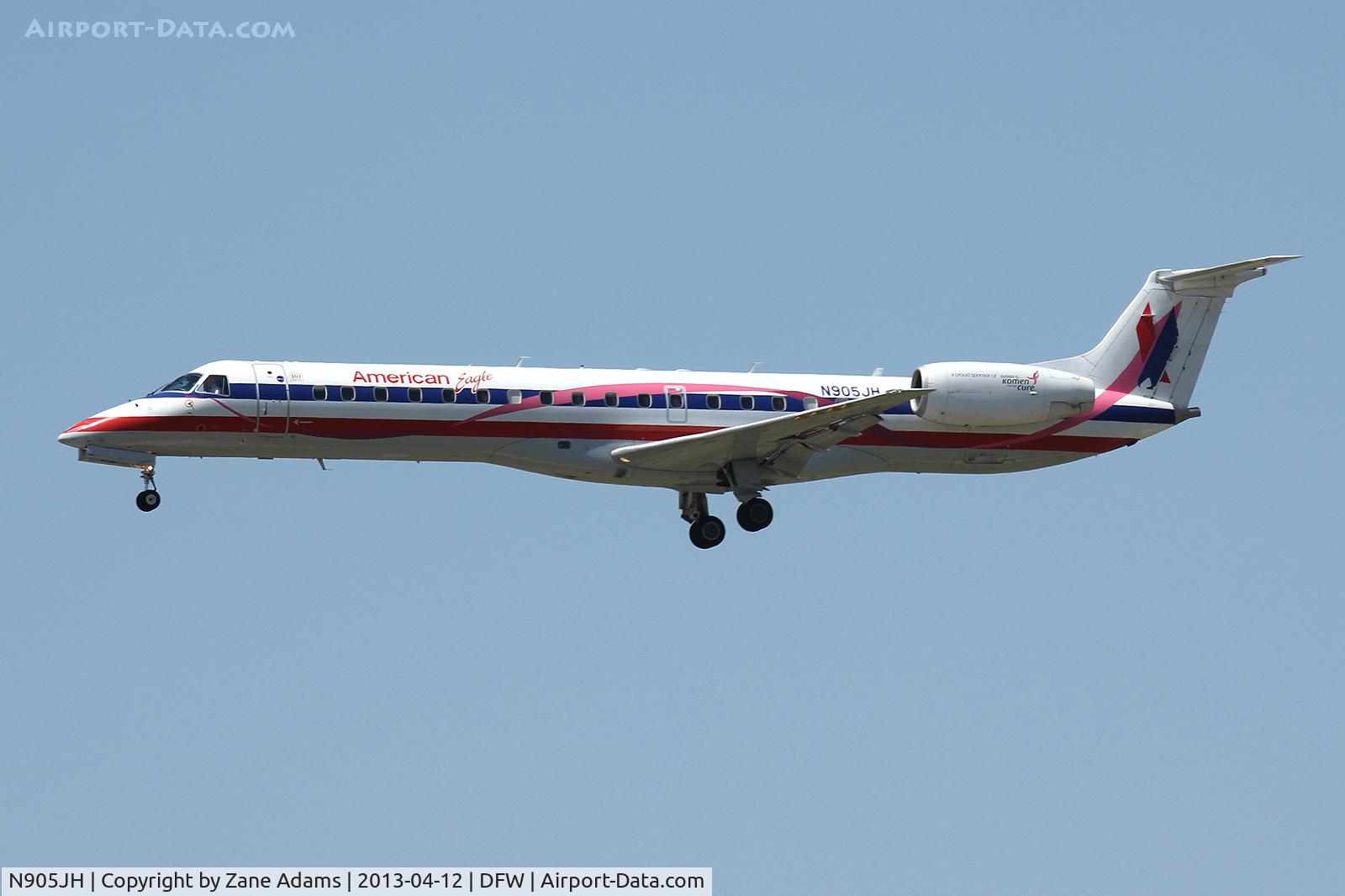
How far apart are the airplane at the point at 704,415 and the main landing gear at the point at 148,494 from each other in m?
0.03

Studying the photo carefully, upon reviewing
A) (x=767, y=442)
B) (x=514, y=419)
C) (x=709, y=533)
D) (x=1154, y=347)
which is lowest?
(x=709, y=533)

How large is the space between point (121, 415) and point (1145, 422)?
20275 mm

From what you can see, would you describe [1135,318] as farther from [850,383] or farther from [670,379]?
[670,379]

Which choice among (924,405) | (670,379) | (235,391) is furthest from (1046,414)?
(235,391)

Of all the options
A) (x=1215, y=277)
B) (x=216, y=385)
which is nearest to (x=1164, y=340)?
(x=1215, y=277)

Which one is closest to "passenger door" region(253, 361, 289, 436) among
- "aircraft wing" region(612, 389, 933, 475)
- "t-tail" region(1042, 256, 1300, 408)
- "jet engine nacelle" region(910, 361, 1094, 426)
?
"aircraft wing" region(612, 389, 933, 475)

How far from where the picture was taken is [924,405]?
36344mm

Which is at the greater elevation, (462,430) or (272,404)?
(272,404)

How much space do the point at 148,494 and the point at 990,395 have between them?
16094mm

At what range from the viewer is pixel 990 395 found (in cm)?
3644

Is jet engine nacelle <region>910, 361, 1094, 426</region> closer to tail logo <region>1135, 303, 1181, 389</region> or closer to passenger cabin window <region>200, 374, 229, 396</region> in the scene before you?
tail logo <region>1135, 303, 1181, 389</region>

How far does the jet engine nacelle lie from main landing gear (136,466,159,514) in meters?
14.6

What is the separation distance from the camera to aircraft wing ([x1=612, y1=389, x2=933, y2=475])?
112ft

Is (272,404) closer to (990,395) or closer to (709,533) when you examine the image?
(709,533)
